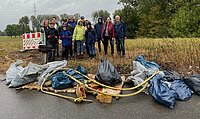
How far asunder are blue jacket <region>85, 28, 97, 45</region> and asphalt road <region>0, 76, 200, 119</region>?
4.70 m

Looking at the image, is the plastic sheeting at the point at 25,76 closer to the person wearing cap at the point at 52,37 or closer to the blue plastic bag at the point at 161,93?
the person wearing cap at the point at 52,37

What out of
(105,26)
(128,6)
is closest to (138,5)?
(128,6)

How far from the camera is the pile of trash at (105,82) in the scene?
6.07 m

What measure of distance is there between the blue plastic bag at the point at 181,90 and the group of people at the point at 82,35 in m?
4.41

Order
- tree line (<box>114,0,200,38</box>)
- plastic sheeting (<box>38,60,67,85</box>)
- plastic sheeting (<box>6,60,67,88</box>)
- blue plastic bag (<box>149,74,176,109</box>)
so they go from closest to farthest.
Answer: blue plastic bag (<box>149,74,176,109</box>)
plastic sheeting (<box>38,60,67,85</box>)
plastic sheeting (<box>6,60,67,88</box>)
tree line (<box>114,0,200,38</box>)

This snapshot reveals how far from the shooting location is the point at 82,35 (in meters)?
10.7

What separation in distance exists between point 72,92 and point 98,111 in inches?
57.6

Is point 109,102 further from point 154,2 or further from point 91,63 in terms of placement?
point 154,2

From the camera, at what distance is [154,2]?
50.1m

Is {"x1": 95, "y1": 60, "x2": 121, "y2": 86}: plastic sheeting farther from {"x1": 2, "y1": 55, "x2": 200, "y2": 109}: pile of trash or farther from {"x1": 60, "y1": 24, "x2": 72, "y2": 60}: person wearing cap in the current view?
{"x1": 60, "y1": 24, "x2": 72, "y2": 60}: person wearing cap

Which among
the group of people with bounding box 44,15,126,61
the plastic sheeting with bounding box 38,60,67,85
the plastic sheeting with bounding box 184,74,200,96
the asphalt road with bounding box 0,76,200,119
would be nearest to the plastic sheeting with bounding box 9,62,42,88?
the plastic sheeting with bounding box 38,60,67,85

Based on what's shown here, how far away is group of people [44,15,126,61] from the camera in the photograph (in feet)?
34.9

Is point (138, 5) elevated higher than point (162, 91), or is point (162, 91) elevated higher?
point (138, 5)

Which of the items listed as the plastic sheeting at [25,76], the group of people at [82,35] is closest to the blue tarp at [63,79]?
the plastic sheeting at [25,76]
